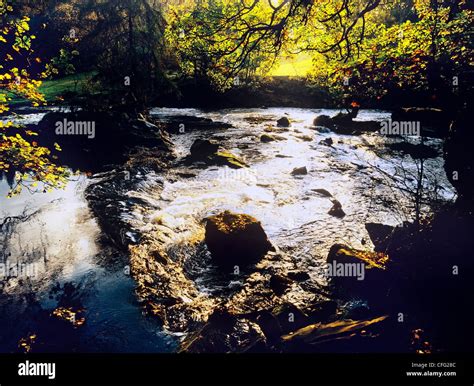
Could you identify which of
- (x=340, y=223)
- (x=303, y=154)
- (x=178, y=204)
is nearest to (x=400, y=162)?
(x=303, y=154)

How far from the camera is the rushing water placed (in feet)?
22.2

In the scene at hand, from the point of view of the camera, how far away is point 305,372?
4.61 m

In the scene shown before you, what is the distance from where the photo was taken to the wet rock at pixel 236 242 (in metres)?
8.67

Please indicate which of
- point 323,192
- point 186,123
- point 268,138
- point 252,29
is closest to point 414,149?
point 268,138

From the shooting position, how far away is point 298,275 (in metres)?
8.17

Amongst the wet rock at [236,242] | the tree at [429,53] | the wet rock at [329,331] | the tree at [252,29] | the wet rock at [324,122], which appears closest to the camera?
the wet rock at [329,331]

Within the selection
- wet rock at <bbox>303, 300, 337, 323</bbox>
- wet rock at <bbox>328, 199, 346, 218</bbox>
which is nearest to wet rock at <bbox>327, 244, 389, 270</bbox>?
wet rock at <bbox>303, 300, 337, 323</bbox>

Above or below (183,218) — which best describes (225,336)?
below

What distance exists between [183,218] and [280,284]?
4747mm

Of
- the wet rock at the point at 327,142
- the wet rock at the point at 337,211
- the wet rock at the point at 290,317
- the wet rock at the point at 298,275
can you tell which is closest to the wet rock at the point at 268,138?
the wet rock at the point at 327,142

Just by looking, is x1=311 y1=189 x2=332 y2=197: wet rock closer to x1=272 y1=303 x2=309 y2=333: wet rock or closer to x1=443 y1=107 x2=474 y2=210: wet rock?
x1=443 y1=107 x2=474 y2=210: wet rock

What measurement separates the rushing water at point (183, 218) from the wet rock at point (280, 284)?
753 millimetres

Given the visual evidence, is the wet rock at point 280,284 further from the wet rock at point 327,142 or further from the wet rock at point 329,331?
the wet rock at point 327,142

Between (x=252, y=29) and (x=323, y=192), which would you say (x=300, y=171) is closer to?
(x=323, y=192)
